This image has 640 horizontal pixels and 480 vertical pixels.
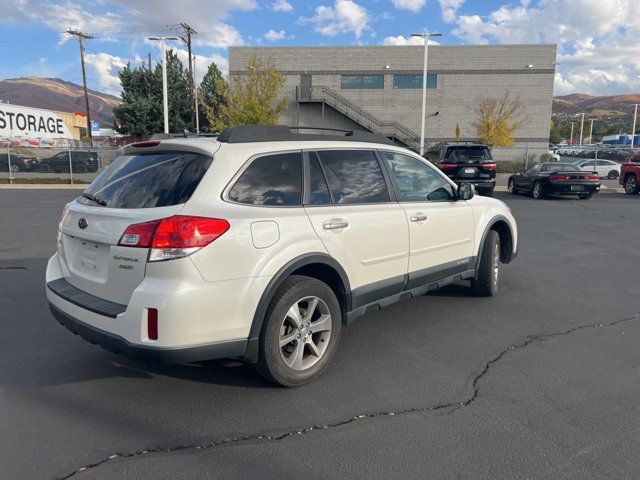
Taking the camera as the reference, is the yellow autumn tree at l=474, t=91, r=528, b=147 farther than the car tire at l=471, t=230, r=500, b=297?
Yes

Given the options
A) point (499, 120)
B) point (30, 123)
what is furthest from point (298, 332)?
point (30, 123)

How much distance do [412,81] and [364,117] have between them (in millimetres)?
4736

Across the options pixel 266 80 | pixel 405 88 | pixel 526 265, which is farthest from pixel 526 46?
pixel 526 265

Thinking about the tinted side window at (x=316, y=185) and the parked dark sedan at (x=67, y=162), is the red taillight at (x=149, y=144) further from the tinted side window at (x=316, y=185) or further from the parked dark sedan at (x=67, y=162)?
the parked dark sedan at (x=67, y=162)

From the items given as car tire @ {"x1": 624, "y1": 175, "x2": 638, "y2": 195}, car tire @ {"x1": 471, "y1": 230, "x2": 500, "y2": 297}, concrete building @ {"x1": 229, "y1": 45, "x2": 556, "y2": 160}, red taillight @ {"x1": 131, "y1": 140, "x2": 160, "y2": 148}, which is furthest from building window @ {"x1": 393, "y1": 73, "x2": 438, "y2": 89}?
red taillight @ {"x1": 131, "y1": 140, "x2": 160, "y2": 148}

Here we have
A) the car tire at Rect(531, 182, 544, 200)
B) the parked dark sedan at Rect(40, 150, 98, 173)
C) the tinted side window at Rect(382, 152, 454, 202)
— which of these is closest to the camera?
the tinted side window at Rect(382, 152, 454, 202)

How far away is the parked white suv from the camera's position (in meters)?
3.02

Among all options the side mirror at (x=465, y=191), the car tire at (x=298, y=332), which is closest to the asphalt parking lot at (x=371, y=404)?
the car tire at (x=298, y=332)

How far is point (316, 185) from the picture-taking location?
3.85 meters

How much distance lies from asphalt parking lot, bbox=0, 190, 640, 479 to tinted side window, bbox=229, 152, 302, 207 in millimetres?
1337

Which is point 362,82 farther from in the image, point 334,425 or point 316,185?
point 334,425

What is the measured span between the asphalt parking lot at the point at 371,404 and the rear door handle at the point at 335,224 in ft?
3.63

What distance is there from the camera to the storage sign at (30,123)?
4769cm

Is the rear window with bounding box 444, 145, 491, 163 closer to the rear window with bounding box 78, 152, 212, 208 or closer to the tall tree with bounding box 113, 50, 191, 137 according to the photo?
the rear window with bounding box 78, 152, 212, 208
